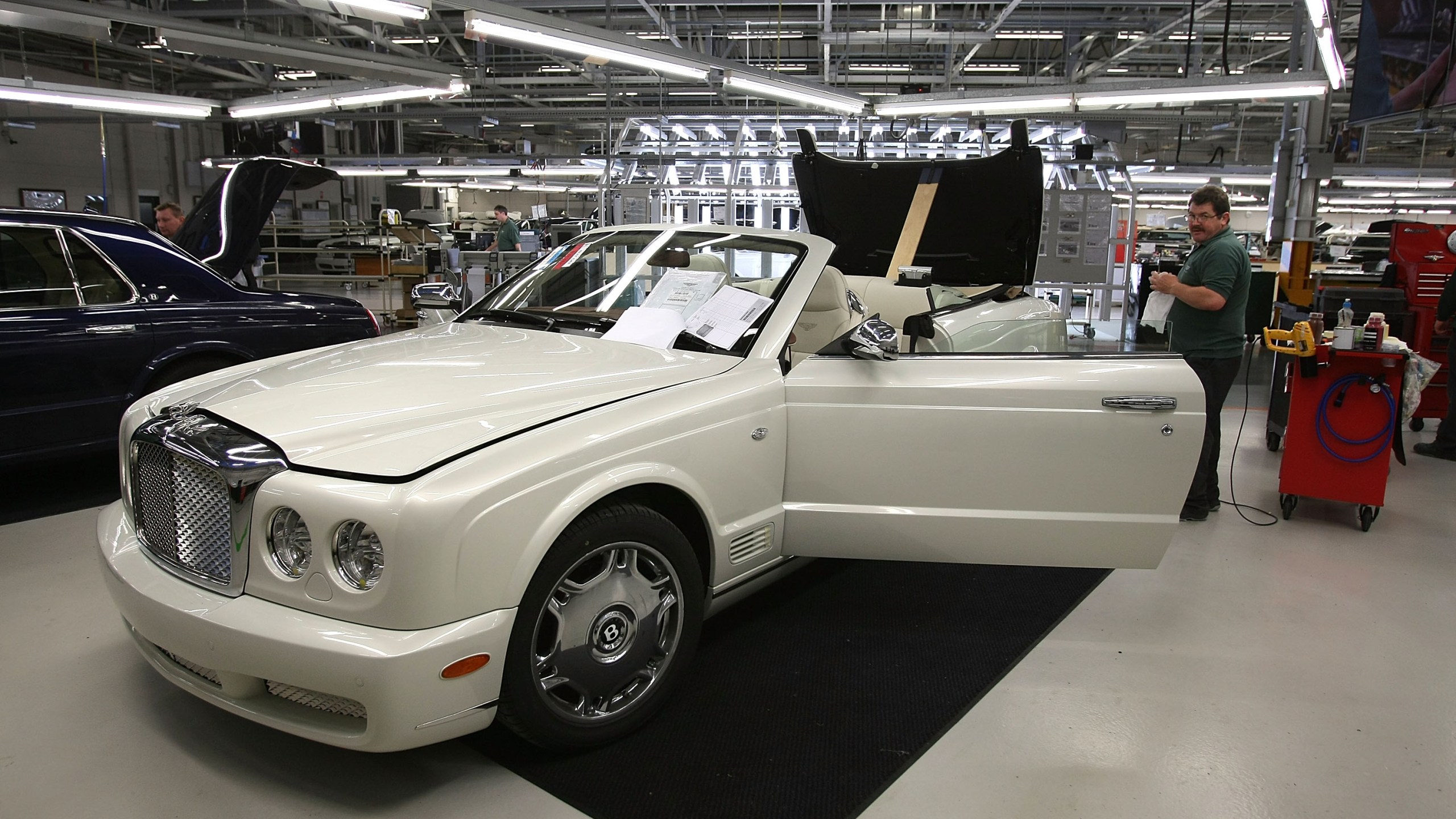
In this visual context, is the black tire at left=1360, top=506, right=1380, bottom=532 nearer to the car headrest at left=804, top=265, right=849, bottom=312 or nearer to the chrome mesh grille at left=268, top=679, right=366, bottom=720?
the car headrest at left=804, top=265, right=849, bottom=312

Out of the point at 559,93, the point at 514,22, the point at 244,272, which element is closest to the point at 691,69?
the point at 514,22

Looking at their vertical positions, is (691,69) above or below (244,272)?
above

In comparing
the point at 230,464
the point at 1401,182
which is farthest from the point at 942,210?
the point at 1401,182

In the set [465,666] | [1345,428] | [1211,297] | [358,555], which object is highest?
[1211,297]

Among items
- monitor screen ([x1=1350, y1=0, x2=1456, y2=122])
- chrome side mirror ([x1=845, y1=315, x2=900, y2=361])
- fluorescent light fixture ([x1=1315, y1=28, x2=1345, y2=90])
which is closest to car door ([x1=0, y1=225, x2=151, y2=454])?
chrome side mirror ([x1=845, y1=315, x2=900, y2=361])

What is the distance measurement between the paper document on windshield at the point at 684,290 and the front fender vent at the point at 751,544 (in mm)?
774

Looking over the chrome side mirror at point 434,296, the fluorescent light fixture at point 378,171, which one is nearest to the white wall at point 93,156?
the fluorescent light fixture at point 378,171

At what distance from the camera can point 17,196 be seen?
17047 mm

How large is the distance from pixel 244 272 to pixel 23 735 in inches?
166

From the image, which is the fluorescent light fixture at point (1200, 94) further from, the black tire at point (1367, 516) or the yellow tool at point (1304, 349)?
the black tire at point (1367, 516)

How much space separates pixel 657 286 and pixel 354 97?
24.4 feet

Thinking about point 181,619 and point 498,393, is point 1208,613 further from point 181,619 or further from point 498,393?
point 181,619

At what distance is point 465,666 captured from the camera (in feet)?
6.18

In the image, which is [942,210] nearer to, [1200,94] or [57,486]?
[1200,94]
